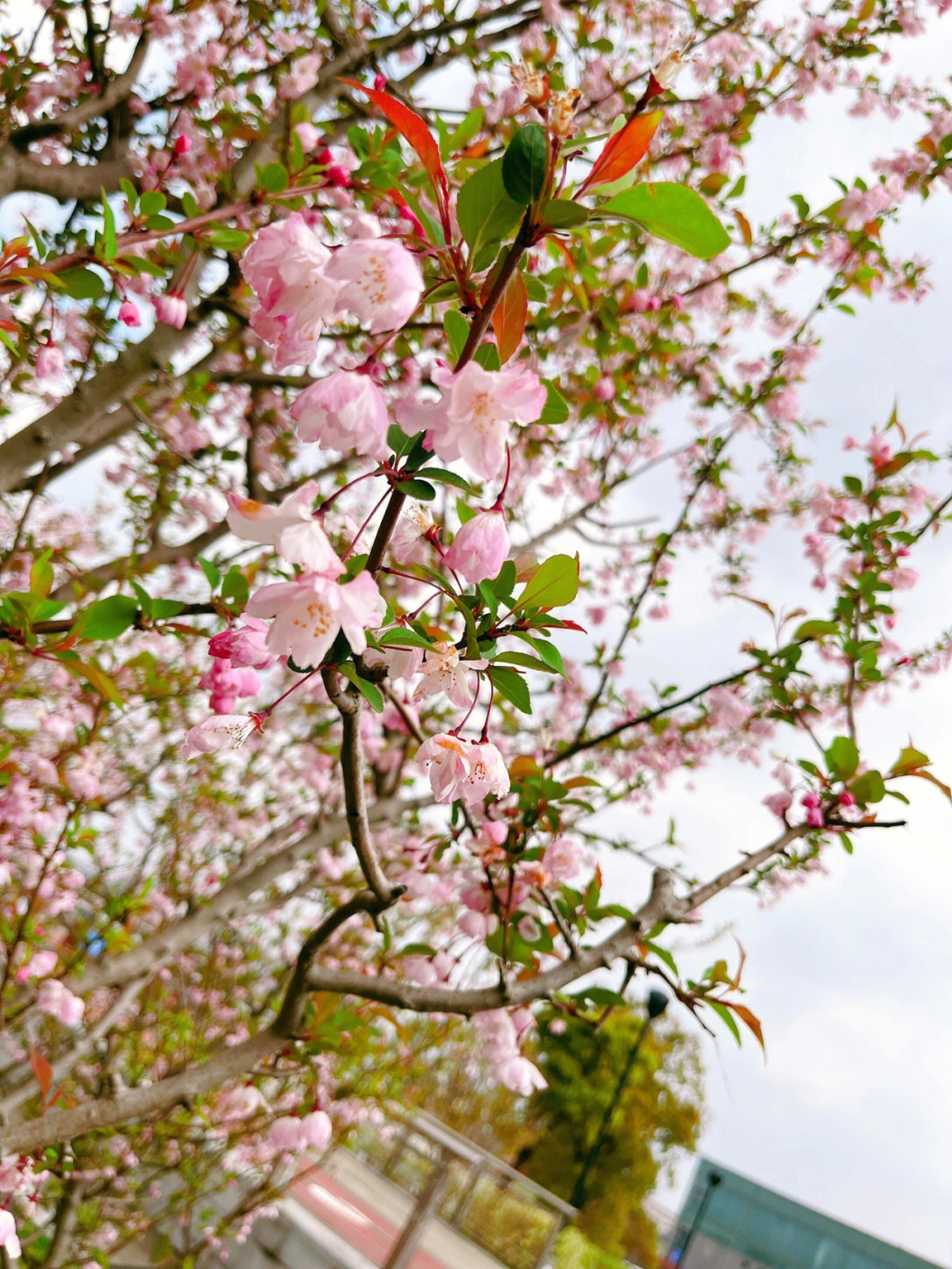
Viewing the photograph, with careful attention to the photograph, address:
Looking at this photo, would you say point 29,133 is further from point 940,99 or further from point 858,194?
point 940,99

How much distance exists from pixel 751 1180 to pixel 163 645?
111 feet

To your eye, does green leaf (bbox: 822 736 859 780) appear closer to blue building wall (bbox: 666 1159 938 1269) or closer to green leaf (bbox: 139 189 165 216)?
green leaf (bbox: 139 189 165 216)

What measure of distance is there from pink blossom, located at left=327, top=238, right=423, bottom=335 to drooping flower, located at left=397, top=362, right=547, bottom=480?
51 millimetres

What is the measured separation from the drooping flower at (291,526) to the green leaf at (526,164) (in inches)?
9.5

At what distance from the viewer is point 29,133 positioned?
2.38m

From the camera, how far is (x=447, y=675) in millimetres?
696

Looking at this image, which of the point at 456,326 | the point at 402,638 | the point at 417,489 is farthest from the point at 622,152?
the point at 402,638

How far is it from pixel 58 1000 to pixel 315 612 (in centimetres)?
241

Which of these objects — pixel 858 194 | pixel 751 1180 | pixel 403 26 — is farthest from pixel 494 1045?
pixel 751 1180

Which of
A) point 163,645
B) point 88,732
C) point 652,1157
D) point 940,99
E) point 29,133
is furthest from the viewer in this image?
point 652,1157

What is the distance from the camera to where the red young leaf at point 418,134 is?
1.80 feet

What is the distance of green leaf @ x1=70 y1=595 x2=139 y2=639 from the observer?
1.19 metres

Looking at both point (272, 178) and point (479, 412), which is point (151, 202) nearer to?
point (272, 178)

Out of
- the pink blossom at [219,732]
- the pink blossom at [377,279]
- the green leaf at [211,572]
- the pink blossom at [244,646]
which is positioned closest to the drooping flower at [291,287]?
the pink blossom at [377,279]
